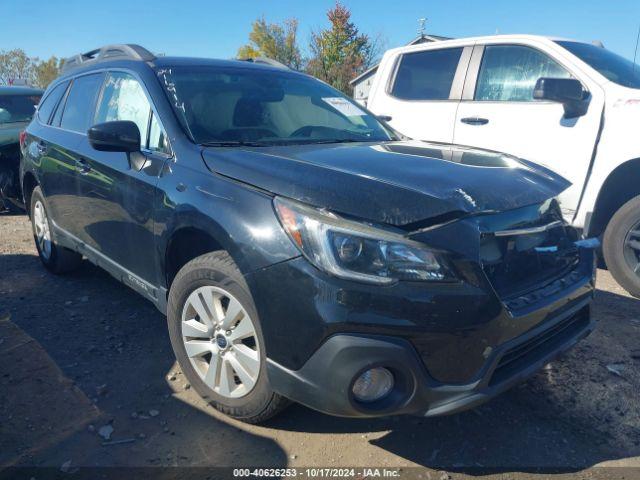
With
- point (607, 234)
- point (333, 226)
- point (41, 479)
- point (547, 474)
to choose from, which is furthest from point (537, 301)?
point (607, 234)

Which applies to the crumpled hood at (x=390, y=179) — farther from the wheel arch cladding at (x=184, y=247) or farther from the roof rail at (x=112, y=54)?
the roof rail at (x=112, y=54)

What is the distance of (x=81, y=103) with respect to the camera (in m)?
3.98

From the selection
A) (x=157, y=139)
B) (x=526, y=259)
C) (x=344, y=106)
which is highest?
(x=344, y=106)

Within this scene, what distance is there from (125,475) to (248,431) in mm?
570

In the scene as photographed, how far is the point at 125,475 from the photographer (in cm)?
222

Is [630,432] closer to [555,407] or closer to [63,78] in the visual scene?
[555,407]

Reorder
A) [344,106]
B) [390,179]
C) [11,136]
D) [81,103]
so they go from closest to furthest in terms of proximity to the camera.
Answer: [390,179] < [344,106] < [81,103] < [11,136]

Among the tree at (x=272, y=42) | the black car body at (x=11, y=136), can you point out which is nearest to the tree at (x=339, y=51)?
the tree at (x=272, y=42)

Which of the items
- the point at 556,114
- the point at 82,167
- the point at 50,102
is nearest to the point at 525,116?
the point at 556,114

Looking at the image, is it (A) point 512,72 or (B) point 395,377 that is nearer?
(B) point 395,377

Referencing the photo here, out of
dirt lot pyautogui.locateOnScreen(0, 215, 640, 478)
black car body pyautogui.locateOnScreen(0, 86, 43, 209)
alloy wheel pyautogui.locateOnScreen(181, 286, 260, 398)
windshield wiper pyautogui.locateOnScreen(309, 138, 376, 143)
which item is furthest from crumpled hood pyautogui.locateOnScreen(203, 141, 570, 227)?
black car body pyautogui.locateOnScreen(0, 86, 43, 209)

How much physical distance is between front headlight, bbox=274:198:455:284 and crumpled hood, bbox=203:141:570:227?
80 mm

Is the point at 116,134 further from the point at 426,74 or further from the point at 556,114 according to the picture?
the point at 426,74

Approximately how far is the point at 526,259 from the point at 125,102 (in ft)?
8.47
